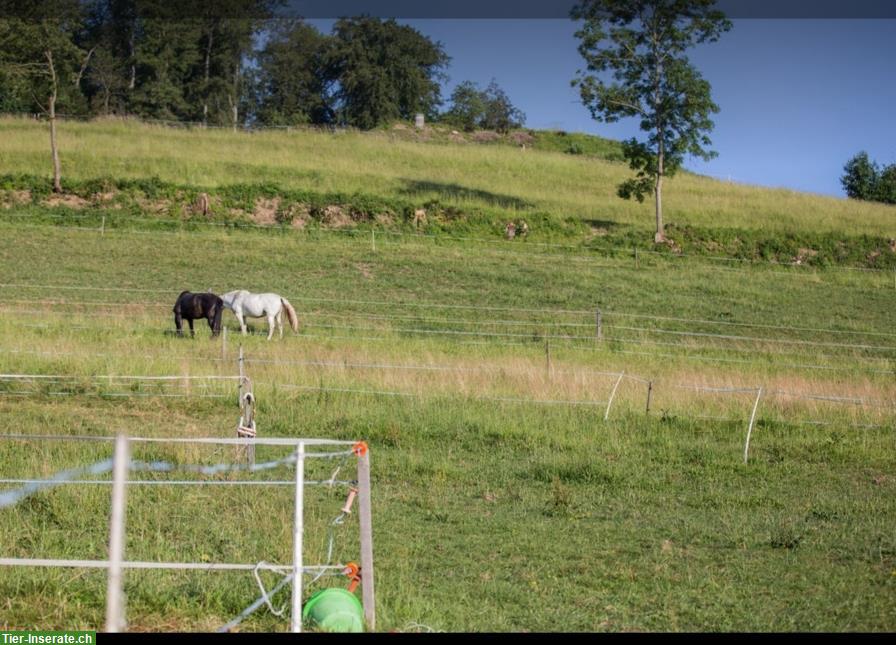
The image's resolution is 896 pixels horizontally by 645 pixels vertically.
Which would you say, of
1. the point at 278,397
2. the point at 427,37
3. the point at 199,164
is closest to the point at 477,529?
the point at 278,397

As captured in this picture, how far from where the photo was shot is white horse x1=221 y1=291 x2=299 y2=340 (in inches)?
867

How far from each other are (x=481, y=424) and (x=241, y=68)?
211ft

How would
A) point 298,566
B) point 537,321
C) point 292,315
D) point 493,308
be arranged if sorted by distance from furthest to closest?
1. point 493,308
2. point 537,321
3. point 292,315
4. point 298,566

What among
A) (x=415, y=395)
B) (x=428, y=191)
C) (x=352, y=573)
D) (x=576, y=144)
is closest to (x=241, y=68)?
(x=576, y=144)

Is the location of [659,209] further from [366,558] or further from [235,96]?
[235,96]

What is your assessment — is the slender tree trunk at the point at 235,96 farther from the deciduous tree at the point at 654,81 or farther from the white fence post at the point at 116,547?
the white fence post at the point at 116,547

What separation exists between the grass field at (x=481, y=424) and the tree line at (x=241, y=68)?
33.5 m

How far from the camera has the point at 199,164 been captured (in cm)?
4412

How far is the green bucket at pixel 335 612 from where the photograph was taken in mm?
5969

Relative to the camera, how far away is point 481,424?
1398 centimetres

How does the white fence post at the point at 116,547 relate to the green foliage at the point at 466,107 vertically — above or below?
below

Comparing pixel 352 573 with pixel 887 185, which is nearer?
pixel 352 573

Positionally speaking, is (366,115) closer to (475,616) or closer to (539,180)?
(539,180)

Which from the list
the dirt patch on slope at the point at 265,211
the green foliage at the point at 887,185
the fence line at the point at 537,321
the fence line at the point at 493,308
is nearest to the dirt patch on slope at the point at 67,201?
the dirt patch on slope at the point at 265,211
